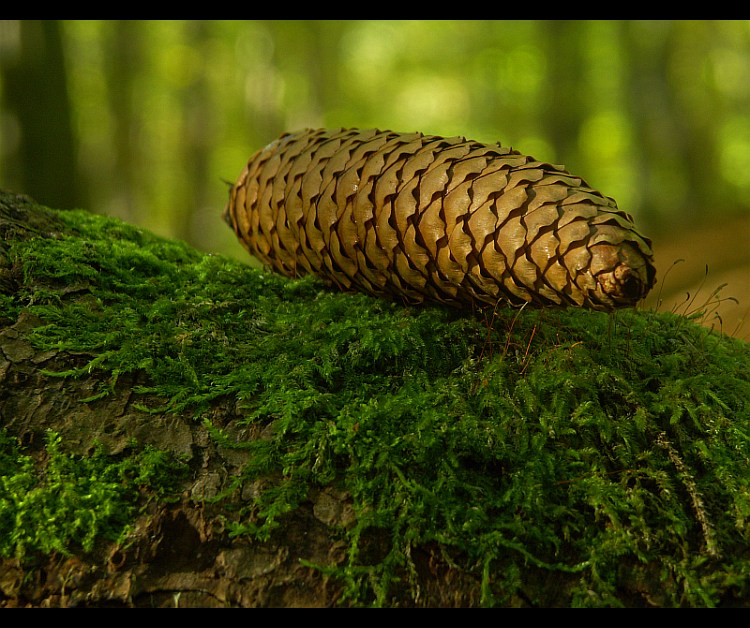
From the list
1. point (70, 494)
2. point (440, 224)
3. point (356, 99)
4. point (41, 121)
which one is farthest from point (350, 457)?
point (356, 99)

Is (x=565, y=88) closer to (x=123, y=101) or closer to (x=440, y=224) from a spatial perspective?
(x=123, y=101)

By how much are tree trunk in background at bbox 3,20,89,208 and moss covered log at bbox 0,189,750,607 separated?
4234mm

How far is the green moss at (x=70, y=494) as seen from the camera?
1.09 m

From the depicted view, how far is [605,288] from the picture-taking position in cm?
124

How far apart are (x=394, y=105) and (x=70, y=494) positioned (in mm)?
19520

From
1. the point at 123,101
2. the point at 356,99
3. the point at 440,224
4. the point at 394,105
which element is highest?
the point at 440,224

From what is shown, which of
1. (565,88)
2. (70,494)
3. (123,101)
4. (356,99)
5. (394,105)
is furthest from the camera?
(394,105)

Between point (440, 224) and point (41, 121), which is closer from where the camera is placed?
point (440, 224)

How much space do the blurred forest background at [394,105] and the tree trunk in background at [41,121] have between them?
13 millimetres

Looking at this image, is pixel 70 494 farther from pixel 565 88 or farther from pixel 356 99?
pixel 356 99

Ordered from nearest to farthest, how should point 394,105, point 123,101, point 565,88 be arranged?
point 565,88 → point 123,101 → point 394,105

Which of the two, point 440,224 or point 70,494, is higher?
point 440,224

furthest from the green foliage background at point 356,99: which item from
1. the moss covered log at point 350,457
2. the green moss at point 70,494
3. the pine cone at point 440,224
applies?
the green moss at point 70,494

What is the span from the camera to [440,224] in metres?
1.50
